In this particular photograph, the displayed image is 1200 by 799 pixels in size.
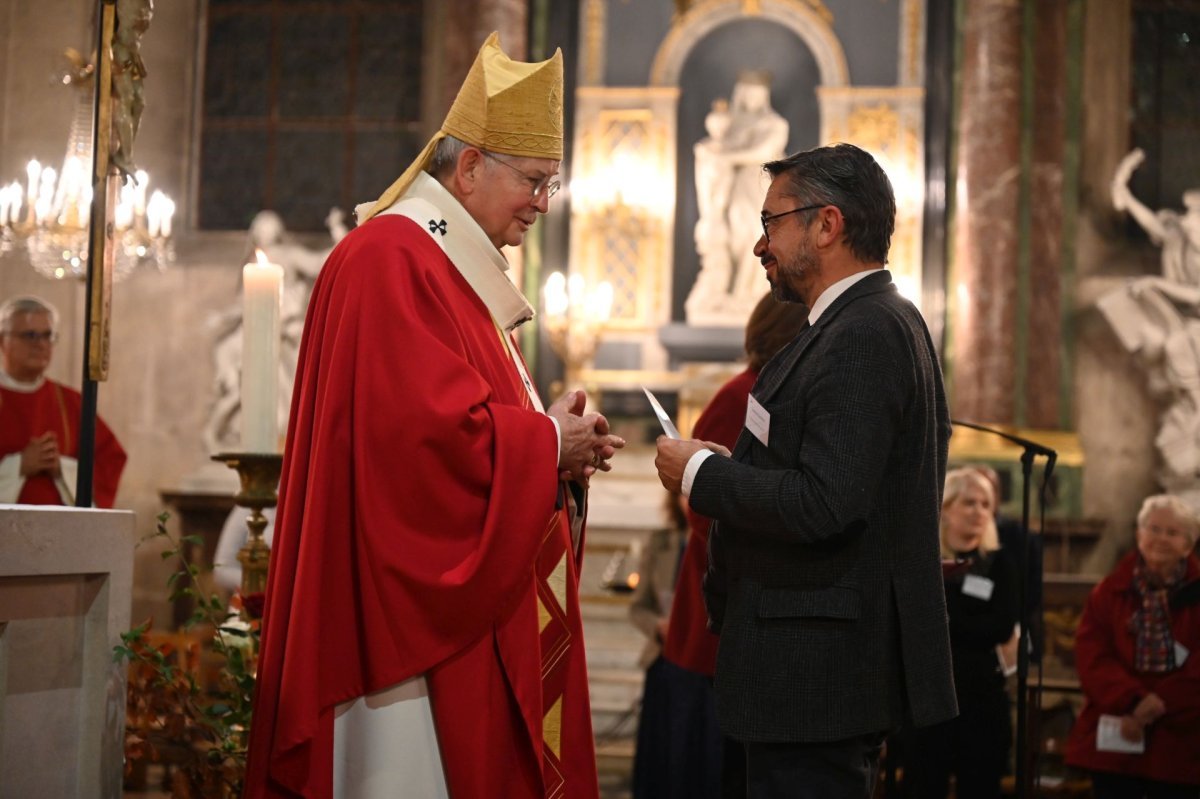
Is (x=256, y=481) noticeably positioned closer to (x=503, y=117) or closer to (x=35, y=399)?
(x=503, y=117)

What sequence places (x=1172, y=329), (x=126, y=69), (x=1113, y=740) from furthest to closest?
1. (x=1172, y=329)
2. (x=1113, y=740)
3. (x=126, y=69)

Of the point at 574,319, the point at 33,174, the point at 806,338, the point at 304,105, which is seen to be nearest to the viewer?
the point at 806,338

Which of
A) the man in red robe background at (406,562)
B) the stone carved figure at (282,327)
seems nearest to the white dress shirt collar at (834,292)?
the man in red robe background at (406,562)

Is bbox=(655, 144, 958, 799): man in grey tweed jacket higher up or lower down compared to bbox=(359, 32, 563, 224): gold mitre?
lower down

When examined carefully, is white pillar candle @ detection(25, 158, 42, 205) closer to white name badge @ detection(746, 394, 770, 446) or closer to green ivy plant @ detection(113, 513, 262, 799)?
green ivy plant @ detection(113, 513, 262, 799)

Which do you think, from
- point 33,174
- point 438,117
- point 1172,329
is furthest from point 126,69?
point 1172,329

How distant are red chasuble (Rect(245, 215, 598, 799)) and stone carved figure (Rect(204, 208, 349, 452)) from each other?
6.74 meters

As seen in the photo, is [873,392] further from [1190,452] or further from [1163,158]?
[1163,158]

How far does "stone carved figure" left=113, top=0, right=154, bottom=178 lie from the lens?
286 cm

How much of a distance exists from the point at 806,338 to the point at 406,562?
797 millimetres

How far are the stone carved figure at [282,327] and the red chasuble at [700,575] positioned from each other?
5623mm

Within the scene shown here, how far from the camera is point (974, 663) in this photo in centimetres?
434

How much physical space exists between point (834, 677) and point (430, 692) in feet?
2.31

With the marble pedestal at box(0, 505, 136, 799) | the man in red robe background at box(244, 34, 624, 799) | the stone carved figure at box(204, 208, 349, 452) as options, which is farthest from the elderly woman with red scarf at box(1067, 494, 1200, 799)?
the stone carved figure at box(204, 208, 349, 452)
